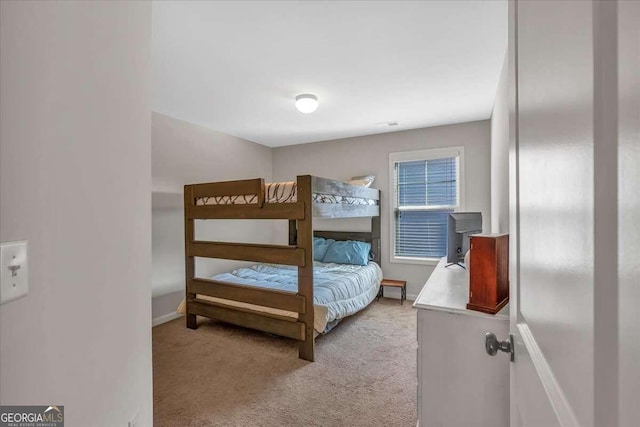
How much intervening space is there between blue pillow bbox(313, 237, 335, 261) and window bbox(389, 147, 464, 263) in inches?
39.1

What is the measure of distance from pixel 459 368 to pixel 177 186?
3519 mm

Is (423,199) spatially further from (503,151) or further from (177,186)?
(177,186)

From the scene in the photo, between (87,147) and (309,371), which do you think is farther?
(309,371)

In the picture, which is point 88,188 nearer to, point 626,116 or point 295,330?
point 626,116

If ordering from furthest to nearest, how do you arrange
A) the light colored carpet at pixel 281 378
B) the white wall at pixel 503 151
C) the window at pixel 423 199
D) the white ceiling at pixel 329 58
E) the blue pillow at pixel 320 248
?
A: 1. the blue pillow at pixel 320 248
2. the window at pixel 423 199
3. the white wall at pixel 503 151
4. the light colored carpet at pixel 281 378
5. the white ceiling at pixel 329 58

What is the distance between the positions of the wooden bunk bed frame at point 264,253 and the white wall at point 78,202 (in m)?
1.54

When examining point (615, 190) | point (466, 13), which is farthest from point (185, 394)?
point (466, 13)

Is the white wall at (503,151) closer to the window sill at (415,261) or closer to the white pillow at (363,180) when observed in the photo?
the window sill at (415,261)

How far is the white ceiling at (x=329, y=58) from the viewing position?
1.73 meters

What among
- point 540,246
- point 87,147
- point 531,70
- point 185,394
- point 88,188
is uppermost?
point 531,70

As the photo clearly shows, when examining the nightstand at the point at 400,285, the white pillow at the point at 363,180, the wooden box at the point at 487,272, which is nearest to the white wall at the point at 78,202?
the wooden box at the point at 487,272

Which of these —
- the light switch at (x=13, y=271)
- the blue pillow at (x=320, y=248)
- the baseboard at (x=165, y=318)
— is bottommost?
the baseboard at (x=165, y=318)

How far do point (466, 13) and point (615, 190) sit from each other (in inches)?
74.4

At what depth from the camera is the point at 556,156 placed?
50 centimetres
